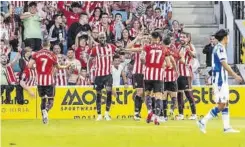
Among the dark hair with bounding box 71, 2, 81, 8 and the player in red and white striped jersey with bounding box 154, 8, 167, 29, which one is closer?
the player in red and white striped jersey with bounding box 154, 8, 167, 29

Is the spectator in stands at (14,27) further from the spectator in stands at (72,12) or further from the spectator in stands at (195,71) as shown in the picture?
the spectator in stands at (195,71)

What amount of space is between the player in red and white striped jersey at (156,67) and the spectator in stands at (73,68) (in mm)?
4011

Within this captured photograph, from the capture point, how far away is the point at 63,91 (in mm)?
22828

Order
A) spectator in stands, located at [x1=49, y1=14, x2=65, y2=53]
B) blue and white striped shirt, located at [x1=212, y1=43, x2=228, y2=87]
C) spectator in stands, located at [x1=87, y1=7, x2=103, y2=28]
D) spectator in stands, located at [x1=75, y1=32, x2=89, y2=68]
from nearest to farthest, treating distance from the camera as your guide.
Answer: blue and white striped shirt, located at [x1=212, y1=43, x2=228, y2=87] < spectator in stands, located at [x1=75, y1=32, x2=89, y2=68] < spectator in stands, located at [x1=49, y1=14, x2=65, y2=53] < spectator in stands, located at [x1=87, y1=7, x2=103, y2=28]

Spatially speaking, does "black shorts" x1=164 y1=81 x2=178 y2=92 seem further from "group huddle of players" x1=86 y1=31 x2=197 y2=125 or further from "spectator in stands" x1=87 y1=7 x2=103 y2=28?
"spectator in stands" x1=87 y1=7 x2=103 y2=28

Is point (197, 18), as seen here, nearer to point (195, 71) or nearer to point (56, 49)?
point (195, 71)

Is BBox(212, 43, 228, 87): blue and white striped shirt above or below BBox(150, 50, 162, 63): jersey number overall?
below

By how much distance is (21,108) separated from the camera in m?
22.7

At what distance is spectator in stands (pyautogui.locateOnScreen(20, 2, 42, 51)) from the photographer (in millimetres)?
24109

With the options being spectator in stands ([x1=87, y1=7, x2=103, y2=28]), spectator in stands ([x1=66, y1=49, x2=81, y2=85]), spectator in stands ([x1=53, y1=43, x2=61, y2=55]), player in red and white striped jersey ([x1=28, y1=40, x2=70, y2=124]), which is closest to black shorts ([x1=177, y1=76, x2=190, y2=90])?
player in red and white striped jersey ([x1=28, y1=40, x2=70, y2=124])

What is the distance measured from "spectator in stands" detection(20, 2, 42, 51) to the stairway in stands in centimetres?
492

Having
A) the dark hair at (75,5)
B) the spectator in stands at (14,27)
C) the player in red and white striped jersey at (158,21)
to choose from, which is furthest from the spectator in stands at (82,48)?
the player in red and white striped jersey at (158,21)

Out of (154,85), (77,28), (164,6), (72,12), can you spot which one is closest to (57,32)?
(77,28)

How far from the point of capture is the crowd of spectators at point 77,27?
23.5 metres
